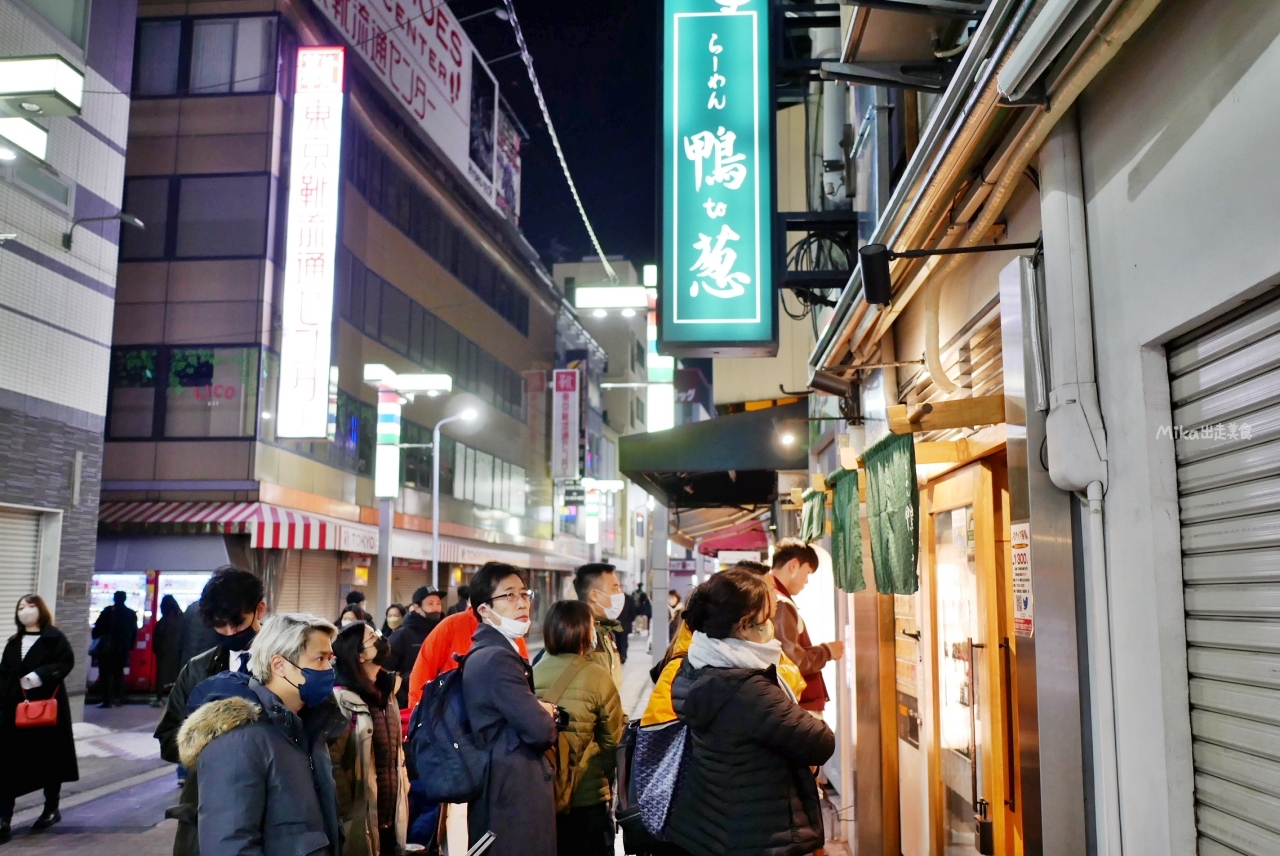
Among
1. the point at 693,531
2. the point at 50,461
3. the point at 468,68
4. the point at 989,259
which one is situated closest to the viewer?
the point at 989,259

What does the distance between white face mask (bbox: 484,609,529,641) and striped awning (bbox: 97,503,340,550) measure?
1763 cm

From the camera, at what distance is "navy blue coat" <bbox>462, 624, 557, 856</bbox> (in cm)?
505

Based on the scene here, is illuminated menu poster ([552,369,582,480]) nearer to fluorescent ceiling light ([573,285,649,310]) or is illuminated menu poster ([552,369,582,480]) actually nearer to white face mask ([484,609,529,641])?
fluorescent ceiling light ([573,285,649,310])

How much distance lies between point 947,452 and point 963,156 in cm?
266

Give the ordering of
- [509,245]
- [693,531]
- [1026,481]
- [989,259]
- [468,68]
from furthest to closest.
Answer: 1. [509,245]
2. [468,68]
3. [693,531]
4. [989,259]
5. [1026,481]

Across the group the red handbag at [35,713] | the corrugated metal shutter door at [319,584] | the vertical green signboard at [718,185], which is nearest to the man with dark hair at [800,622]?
the vertical green signboard at [718,185]

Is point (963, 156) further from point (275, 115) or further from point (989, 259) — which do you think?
point (275, 115)

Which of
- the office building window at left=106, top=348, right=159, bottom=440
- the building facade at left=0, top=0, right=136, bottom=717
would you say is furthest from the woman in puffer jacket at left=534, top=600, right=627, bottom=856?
the office building window at left=106, top=348, right=159, bottom=440

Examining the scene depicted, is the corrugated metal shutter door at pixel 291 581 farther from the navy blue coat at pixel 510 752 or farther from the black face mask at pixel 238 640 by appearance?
the navy blue coat at pixel 510 752

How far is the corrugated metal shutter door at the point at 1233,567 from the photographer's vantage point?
2.99 metres

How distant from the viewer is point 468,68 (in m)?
39.1

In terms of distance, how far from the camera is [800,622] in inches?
268

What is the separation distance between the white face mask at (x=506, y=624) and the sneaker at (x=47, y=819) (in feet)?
22.4

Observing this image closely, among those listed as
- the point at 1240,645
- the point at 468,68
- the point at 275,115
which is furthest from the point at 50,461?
the point at 468,68
